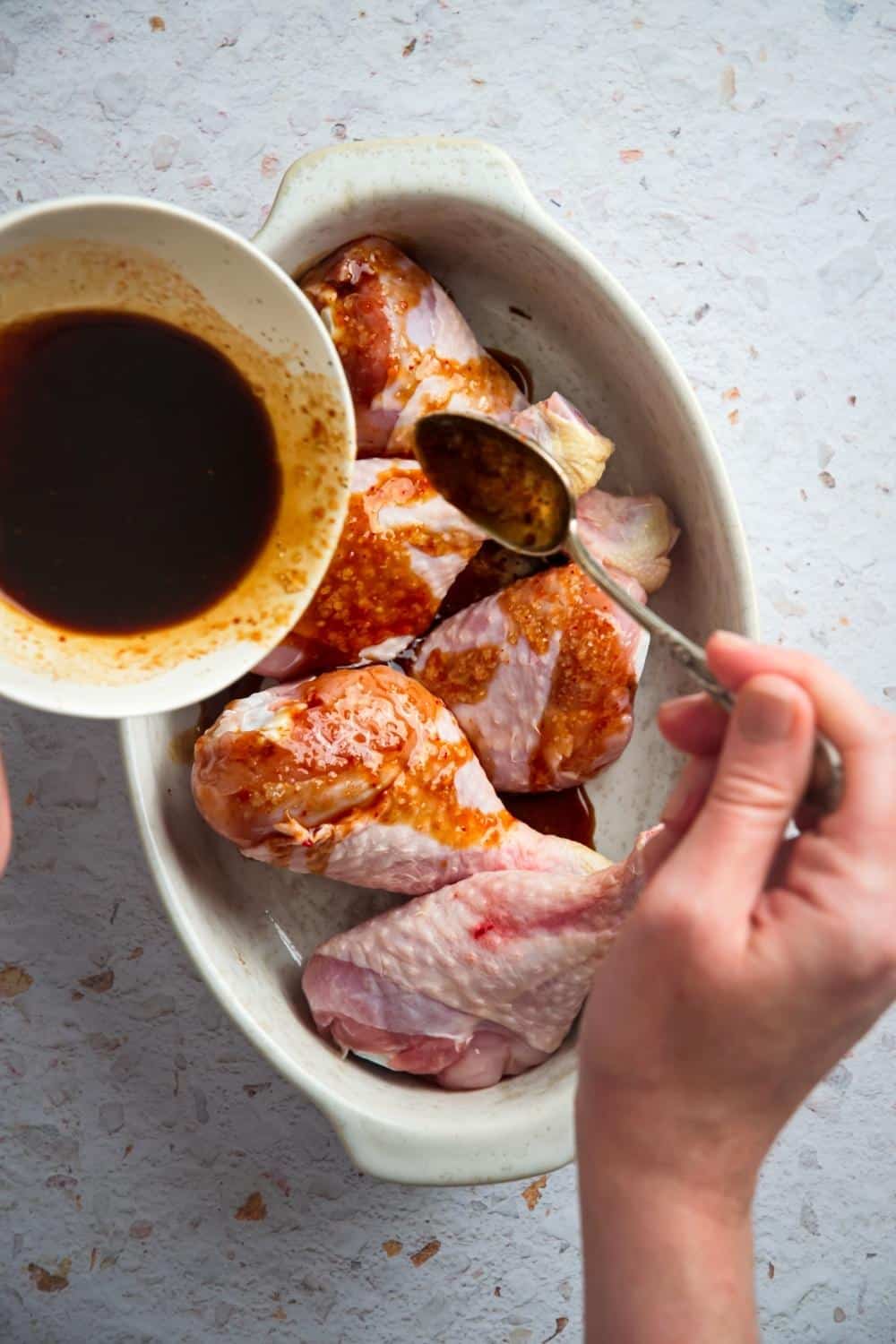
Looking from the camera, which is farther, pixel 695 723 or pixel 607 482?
pixel 607 482

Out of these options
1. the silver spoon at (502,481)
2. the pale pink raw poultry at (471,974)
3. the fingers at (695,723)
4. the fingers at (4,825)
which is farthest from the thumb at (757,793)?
the fingers at (4,825)

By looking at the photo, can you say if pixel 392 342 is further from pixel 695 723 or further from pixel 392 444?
pixel 695 723

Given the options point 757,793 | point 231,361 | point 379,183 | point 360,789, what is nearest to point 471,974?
point 360,789

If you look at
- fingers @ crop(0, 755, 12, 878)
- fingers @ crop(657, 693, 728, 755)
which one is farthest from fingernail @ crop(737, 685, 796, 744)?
fingers @ crop(0, 755, 12, 878)

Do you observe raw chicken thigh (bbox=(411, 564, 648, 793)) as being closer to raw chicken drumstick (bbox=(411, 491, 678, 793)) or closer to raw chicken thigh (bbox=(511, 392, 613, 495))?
raw chicken drumstick (bbox=(411, 491, 678, 793))

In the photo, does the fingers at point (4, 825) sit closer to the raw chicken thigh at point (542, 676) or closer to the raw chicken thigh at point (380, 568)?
the raw chicken thigh at point (380, 568)

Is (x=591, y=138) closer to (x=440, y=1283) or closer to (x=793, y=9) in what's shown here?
(x=793, y=9)
